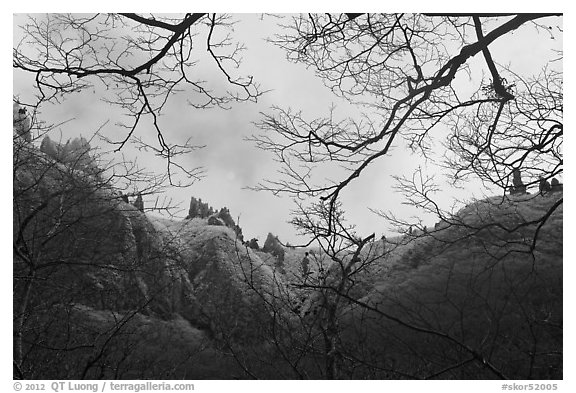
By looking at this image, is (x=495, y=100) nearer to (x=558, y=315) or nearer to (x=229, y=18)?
(x=558, y=315)

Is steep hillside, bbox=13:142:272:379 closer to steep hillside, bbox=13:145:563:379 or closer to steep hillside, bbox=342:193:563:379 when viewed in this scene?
steep hillside, bbox=13:145:563:379

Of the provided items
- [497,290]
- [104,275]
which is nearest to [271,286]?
[104,275]

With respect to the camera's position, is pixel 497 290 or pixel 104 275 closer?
pixel 497 290

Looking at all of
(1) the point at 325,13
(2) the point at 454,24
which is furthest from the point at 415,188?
(1) the point at 325,13

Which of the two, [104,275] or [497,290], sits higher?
[497,290]

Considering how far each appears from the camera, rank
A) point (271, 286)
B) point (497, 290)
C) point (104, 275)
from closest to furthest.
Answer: point (497, 290) < point (104, 275) < point (271, 286)

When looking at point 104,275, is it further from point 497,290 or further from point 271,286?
point 497,290

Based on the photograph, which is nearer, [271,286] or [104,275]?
[104,275]

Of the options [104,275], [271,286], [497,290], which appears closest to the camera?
[497,290]

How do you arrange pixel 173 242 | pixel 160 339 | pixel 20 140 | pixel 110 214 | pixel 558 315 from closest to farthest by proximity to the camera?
pixel 20 140
pixel 558 315
pixel 110 214
pixel 173 242
pixel 160 339

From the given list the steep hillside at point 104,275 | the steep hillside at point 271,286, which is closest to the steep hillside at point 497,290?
the steep hillside at point 271,286

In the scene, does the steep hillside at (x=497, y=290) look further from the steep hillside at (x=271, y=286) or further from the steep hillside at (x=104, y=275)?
the steep hillside at (x=104, y=275)
